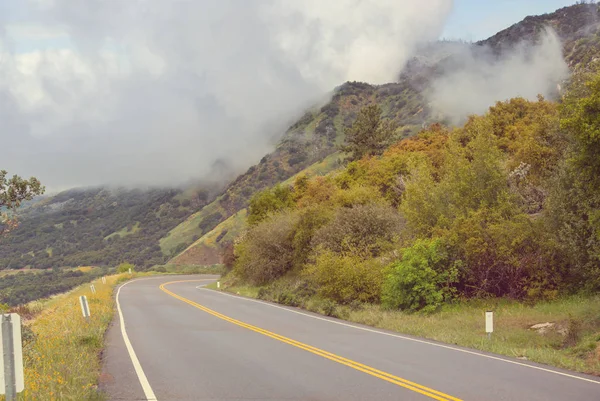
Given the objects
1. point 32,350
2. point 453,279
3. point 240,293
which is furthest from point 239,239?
point 32,350

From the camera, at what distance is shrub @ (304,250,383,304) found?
24.0 m

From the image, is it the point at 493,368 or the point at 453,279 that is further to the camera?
the point at 453,279

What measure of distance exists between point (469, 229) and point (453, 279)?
2.12 metres

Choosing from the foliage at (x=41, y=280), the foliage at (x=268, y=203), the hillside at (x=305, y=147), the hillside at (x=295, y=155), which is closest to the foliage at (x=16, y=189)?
the foliage at (x=268, y=203)

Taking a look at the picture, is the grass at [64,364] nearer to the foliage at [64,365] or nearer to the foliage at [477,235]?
the foliage at [64,365]

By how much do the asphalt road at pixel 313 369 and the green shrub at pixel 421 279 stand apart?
12.5ft

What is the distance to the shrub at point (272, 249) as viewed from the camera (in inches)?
1501

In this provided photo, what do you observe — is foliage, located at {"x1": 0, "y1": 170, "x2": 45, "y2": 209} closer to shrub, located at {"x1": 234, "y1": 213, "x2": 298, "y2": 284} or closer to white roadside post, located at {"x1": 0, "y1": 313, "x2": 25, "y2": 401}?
white roadside post, located at {"x1": 0, "y1": 313, "x2": 25, "y2": 401}

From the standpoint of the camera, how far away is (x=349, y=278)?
24.4 m

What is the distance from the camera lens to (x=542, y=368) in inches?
422

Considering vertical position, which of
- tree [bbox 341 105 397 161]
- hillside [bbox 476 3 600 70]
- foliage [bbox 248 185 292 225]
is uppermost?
hillside [bbox 476 3 600 70]

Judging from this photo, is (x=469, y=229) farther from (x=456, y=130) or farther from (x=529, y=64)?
(x=529, y=64)

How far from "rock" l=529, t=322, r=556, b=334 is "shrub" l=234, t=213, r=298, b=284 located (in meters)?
22.7

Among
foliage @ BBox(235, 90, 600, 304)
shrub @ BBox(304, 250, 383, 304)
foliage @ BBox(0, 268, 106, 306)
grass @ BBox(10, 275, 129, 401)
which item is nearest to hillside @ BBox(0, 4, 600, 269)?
foliage @ BBox(0, 268, 106, 306)
